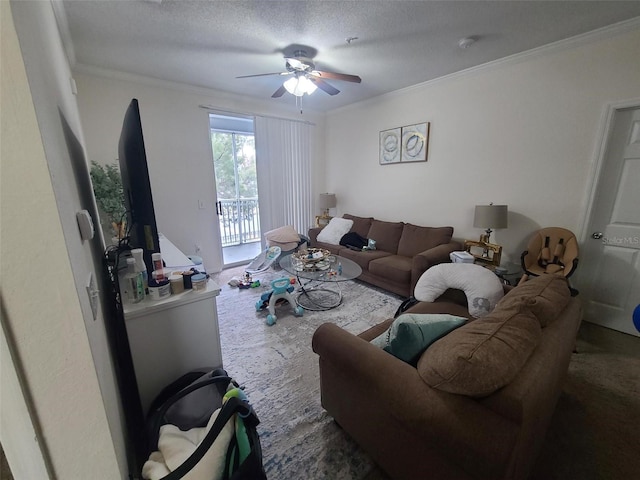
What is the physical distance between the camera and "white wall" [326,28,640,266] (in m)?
2.30

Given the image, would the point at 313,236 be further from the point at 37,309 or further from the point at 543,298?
the point at 37,309

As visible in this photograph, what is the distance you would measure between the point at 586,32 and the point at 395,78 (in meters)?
1.70

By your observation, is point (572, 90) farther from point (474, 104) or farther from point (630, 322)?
point (630, 322)

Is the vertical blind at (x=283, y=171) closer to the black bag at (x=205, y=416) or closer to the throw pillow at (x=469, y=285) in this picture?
the throw pillow at (x=469, y=285)

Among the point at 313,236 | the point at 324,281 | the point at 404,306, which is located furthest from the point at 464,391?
the point at 313,236

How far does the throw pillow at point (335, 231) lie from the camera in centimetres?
403

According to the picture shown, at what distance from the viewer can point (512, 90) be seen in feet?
8.91

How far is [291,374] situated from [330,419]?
460mm

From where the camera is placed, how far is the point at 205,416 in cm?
120

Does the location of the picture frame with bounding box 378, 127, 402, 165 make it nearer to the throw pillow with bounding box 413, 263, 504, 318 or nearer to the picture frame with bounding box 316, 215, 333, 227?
the picture frame with bounding box 316, 215, 333, 227

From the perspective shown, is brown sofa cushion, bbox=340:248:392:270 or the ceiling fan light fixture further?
brown sofa cushion, bbox=340:248:392:270

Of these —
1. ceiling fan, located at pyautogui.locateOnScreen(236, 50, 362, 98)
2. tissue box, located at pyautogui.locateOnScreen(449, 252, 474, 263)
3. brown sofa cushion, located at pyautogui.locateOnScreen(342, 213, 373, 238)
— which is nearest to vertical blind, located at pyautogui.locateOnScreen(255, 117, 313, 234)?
brown sofa cushion, located at pyautogui.locateOnScreen(342, 213, 373, 238)

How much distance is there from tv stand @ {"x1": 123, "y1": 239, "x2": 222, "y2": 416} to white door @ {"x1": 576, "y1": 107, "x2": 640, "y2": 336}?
11.1 ft

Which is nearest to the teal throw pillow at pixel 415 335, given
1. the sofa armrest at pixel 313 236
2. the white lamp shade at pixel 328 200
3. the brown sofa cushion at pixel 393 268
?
the brown sofa cushion at pixel 393 268
